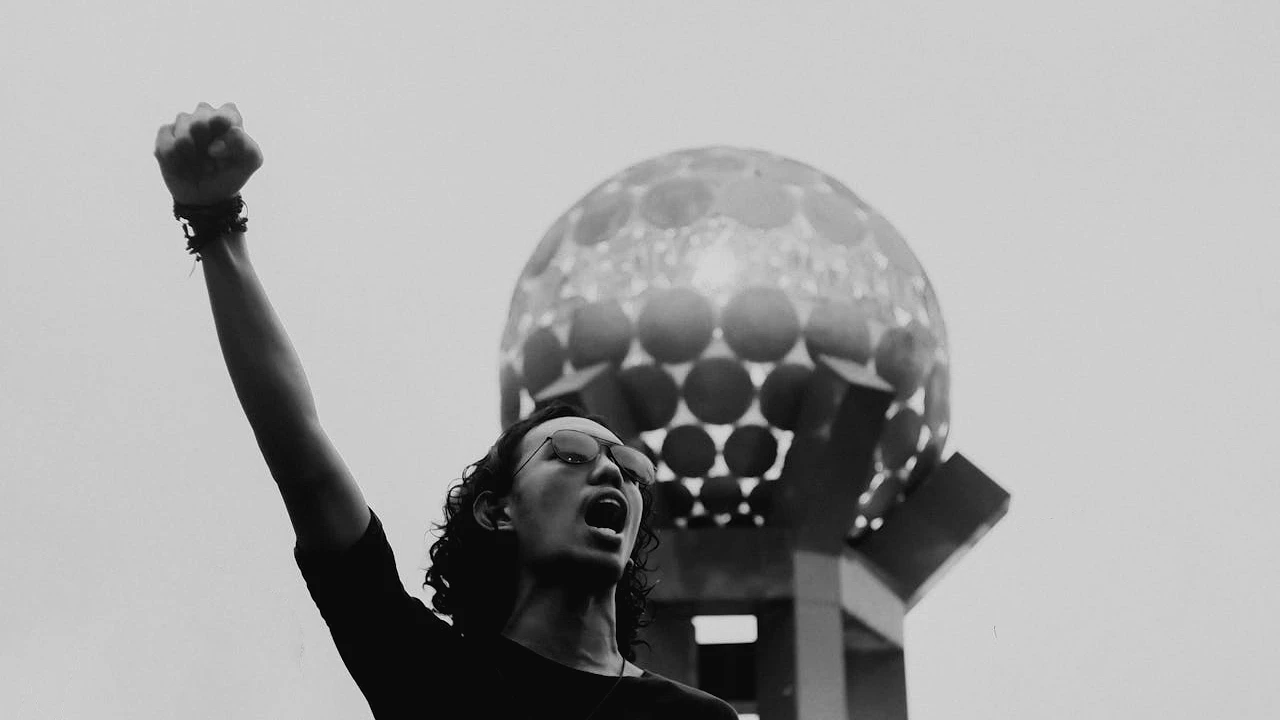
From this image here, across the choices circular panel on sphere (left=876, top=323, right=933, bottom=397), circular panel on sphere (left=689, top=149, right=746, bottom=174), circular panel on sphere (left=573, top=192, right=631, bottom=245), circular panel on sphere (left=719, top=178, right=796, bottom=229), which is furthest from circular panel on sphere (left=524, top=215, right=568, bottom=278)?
circular panel on sphere (left=876, top=323, right=933, bottom=397)

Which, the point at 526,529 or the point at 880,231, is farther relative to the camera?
the point at 880,231

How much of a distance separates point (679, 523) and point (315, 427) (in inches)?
271

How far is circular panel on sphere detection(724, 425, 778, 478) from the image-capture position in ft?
31.1

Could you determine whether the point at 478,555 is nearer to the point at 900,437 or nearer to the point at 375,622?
the point at 375,622

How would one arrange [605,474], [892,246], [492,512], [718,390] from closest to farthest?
[605,474], [492,512], [718,390], [892,246]

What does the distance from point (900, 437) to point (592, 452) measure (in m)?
6.81

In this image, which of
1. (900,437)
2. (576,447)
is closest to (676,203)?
(900,437)

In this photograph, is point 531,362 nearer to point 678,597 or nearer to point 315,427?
point 678,597

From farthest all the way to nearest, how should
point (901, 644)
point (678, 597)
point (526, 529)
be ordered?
point (901, 644) < point (678, 597) < point (526, 529)

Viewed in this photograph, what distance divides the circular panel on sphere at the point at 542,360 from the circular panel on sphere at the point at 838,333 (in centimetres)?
123

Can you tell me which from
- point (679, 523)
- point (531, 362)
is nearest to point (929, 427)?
point (679, 523)

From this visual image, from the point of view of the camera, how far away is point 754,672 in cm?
1003

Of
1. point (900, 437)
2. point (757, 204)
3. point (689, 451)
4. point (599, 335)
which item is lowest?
point (900, 437)

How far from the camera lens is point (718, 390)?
937cm
